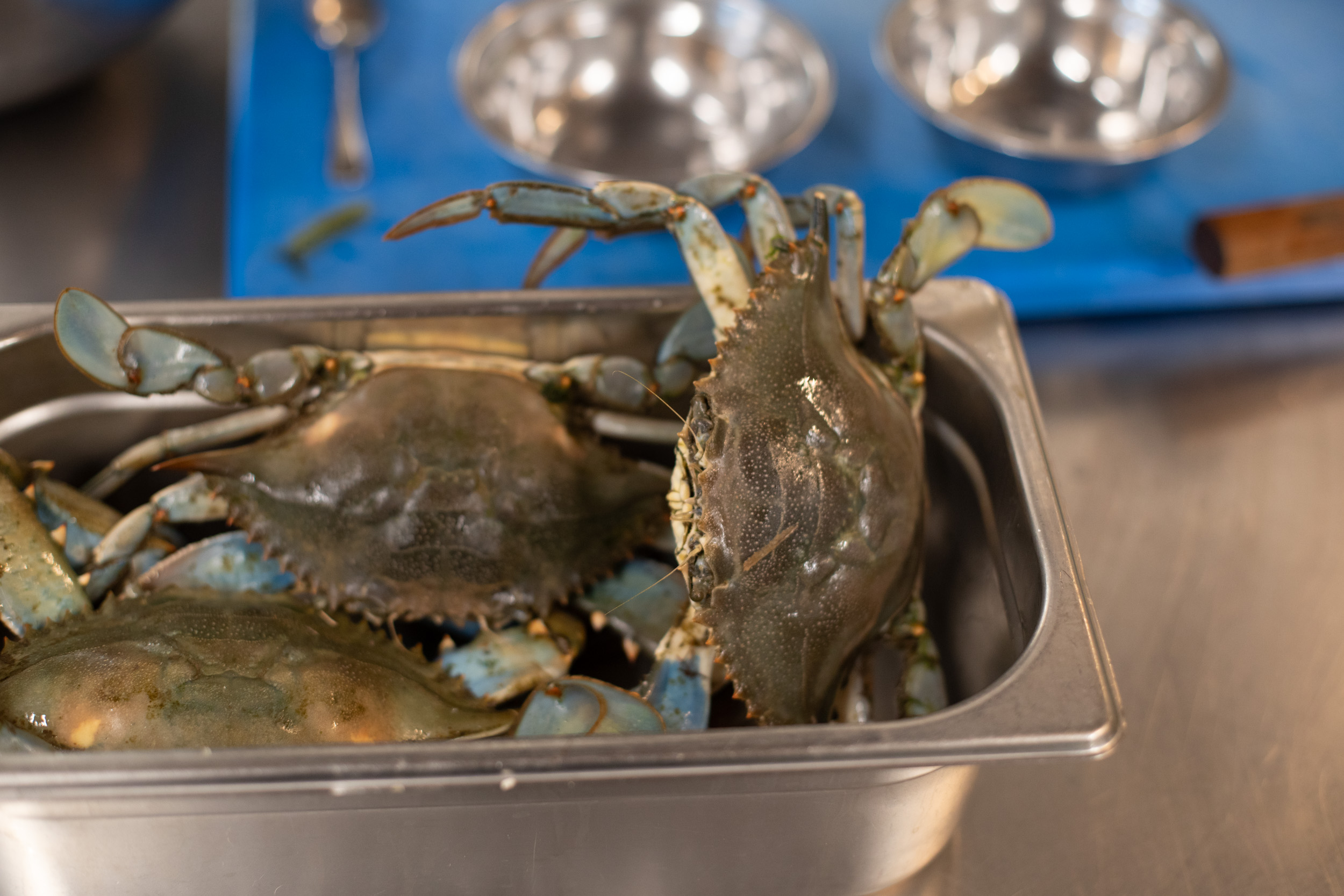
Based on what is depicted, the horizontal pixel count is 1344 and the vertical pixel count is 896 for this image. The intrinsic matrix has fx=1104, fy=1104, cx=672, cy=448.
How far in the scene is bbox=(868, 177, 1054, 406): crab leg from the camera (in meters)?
1.23

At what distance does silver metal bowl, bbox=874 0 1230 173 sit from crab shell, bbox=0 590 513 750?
1.47 meters

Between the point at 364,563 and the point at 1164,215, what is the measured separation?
1528 millimetres

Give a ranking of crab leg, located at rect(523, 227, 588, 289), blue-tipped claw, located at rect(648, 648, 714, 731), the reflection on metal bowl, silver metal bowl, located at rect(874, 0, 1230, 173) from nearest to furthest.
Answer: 1. blue-tipped claw, located at rect(648, 648, 714, 731)
2. crab leg, located at rect(523, 227, 588, 289)
3. the reflection on metal bowl
4. silver metal bowl, located at rect(874, 0, 1230, 173)

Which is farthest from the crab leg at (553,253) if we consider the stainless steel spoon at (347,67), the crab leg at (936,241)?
the stainless steel spoon at (347,67)

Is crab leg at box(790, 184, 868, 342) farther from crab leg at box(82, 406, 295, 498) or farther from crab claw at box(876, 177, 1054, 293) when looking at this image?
crab leg at box(82, 406, 295, 498)

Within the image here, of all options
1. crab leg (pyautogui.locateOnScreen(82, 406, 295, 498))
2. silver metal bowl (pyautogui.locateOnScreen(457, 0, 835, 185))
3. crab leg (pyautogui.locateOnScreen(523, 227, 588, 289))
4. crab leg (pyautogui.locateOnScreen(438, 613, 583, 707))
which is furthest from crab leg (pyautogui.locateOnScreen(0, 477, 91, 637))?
silver metal bowl (pyautogui.locateOnScreen(457, 0, 835, 185))

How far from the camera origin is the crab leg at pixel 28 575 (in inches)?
43.4

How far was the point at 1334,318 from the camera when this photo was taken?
1876mm

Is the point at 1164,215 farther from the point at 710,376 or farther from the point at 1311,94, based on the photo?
the point at 710,376

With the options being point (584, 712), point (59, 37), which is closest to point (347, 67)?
point (59, 37)

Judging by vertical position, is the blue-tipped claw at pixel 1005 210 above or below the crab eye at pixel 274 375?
below

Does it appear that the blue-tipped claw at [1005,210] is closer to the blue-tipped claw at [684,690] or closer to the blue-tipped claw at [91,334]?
the blue-tipped claw at [684,690]

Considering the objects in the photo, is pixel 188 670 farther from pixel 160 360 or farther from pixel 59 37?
pixel 59 37

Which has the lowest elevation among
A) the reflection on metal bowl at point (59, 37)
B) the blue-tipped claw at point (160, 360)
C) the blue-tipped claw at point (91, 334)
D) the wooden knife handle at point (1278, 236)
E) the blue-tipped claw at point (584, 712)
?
the wooden knife handle at point (1278, 236)
